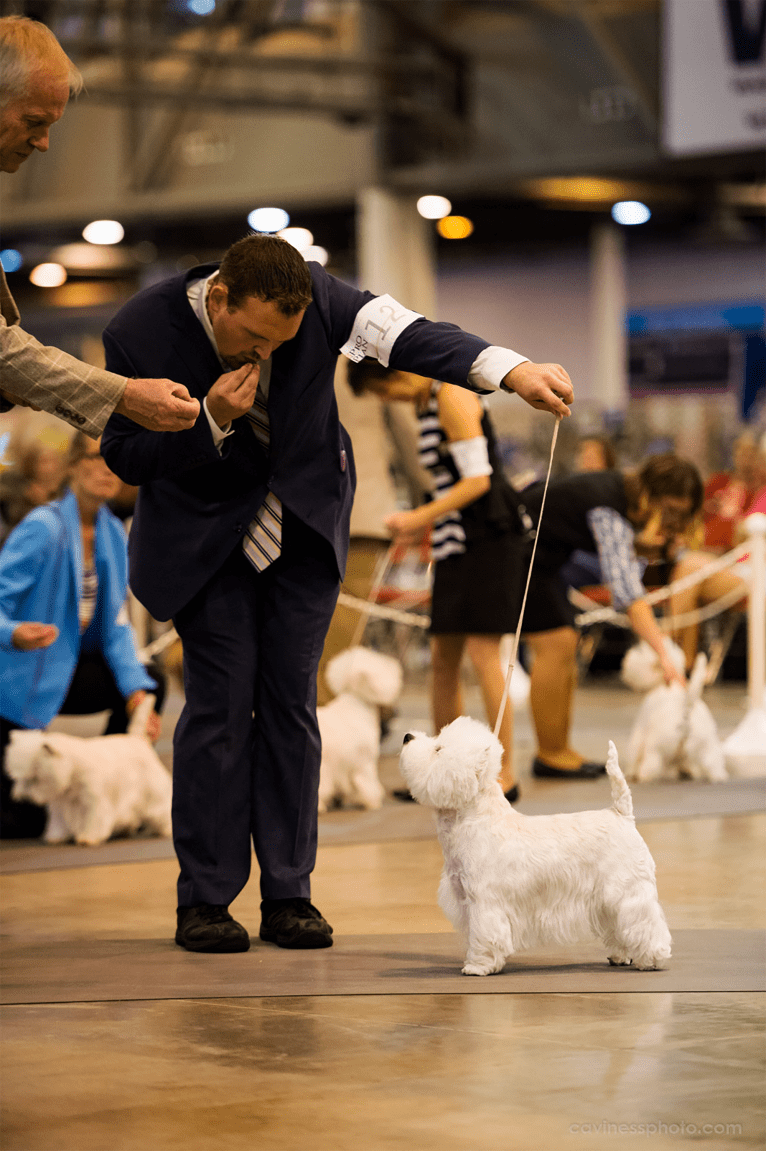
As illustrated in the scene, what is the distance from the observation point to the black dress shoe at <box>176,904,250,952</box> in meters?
2.69

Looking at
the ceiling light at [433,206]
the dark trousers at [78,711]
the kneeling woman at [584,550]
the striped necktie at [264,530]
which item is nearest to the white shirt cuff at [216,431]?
the striped necktie at [264,530]

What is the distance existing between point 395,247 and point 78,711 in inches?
371

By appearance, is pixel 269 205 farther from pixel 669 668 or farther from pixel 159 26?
pixel 669 668

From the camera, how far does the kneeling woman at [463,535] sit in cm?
416

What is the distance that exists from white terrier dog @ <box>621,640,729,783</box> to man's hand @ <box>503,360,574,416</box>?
104 inches

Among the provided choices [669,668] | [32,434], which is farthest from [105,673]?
[32,434]

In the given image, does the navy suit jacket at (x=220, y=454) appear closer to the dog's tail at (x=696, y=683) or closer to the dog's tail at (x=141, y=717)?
the dog's tail at (x=141, y=717)

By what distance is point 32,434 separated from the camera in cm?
650

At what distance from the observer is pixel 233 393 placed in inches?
98.0

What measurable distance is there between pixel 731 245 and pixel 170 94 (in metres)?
6.87

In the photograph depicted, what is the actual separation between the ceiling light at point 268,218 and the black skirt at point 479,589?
999 cm

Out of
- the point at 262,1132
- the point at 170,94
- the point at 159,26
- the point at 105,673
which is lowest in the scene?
the point at 262,1132

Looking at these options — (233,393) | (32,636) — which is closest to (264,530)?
(233,393)

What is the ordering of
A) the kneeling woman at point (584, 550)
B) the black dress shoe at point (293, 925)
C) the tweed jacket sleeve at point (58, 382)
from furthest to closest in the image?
the kneeling woman at point (584, 550) < the black dress shoe at point (293, 925) < the tweed jacket sleeve at point (58, 382)
